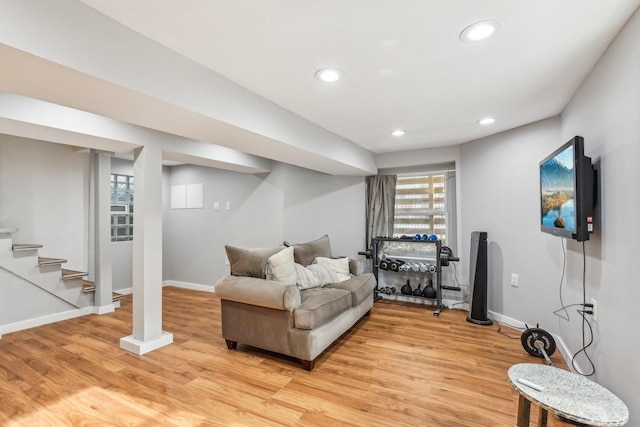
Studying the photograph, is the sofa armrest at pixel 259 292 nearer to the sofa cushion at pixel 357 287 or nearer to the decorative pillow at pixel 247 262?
the decorative pillow at pixel 247 262

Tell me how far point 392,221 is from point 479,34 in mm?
3182

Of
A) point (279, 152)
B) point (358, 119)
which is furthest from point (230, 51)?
point (358, 119)

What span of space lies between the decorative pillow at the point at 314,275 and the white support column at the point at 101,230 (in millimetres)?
2628

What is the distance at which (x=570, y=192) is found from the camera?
6.44 feet

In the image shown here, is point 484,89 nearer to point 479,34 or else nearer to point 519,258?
point 479,34

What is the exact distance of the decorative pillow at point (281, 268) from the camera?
9.60ft

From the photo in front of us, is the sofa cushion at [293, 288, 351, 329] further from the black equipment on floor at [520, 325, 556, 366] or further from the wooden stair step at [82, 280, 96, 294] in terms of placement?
the wooden stair step at [82, 280, 96, 294]

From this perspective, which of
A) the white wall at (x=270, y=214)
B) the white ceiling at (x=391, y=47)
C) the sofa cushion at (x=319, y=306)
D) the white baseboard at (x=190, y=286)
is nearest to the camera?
the white ceiling at (x=391, y=47)

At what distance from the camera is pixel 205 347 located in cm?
296

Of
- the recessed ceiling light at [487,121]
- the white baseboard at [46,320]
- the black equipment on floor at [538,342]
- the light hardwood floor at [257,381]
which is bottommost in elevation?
the light hardwood floor at [257,381]

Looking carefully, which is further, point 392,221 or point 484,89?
point 392,221

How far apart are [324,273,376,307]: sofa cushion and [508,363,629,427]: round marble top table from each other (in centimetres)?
177

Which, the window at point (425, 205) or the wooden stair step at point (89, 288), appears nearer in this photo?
the wooden stair step at point (89, 288)

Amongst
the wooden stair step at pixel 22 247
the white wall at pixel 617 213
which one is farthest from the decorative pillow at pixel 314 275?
the wooden stair step at pixel 22 247
